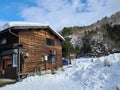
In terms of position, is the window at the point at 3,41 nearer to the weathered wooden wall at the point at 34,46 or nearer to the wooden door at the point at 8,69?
the wooden door at the point at 8,69

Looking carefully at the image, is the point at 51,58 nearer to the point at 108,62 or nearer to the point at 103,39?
the point at 108,62

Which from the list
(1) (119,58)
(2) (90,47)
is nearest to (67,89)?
(1) (119,58)

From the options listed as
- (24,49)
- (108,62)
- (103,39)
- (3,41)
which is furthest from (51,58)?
(103,39)

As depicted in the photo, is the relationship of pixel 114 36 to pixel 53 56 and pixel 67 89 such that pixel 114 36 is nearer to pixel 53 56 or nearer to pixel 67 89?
pixel 53 56

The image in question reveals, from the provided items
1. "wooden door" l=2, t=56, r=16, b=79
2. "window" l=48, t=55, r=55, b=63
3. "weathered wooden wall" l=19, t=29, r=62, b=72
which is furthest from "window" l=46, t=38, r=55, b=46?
"wooden door" l=2, t=56, r=16, b=79

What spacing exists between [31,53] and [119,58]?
10180 millimetres

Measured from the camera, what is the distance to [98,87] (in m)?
9.45

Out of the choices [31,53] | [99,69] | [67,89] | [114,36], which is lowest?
[67,89]

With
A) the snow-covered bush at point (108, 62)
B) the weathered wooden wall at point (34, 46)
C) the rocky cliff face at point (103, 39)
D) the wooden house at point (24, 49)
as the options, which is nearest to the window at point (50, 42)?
the wooden house at point (24, 49)

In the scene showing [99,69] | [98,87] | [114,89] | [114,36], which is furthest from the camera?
[114,36]

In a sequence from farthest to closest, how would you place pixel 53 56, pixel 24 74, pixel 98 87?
pixel 53 56 < pixel 24 74 < pixel 98 87

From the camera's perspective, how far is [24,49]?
18938mm

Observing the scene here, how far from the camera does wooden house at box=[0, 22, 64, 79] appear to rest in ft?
60.9

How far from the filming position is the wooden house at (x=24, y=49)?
1856 centimetres
